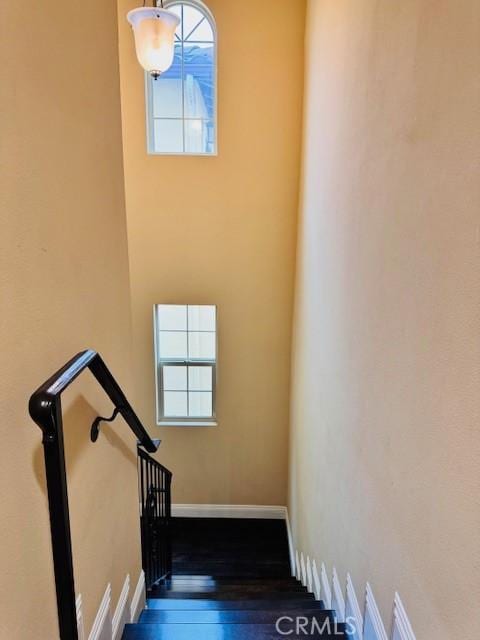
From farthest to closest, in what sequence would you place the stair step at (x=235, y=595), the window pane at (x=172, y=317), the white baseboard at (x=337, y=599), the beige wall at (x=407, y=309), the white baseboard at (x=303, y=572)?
A: the window pane at (x=172, y=317)
the white baseboard at (x=303, y=572)
the stair step at (x=235, y=595)
the white baseboard at (x=337, y=599)
the beige wall at (x=407, y=309)

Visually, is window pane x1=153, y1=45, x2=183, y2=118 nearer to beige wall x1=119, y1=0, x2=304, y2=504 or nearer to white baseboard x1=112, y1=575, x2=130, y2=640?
beige wall x1=119, y1=0, x2=304, y2=504

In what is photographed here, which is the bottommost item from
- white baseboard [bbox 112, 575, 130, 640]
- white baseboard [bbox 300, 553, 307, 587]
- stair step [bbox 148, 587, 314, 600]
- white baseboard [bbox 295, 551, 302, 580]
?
white baseboard [bbox 295, 551, 302, 580]

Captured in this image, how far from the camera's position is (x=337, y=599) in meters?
2.18

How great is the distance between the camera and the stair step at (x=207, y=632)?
189 cm

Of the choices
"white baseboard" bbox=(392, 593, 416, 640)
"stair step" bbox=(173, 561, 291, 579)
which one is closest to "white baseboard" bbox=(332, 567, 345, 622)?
"white baseboard" bbox=(392, 593, 416, 640)

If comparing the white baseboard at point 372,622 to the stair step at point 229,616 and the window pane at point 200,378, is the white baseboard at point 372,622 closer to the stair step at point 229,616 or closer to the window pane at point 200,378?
the stair step at point 229,616

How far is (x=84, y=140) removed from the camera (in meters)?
1.45

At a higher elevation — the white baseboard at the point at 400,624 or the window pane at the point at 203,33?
the window pane at the point at 203,33

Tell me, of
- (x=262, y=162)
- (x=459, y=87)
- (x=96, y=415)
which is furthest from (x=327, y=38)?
(x=96, y=415)

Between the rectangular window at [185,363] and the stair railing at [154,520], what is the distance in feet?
3.56

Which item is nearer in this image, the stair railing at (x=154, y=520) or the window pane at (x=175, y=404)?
the stair railing at (x=154, y=520)

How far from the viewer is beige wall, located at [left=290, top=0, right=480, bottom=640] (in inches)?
36.5

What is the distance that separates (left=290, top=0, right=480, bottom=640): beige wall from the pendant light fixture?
981 mm

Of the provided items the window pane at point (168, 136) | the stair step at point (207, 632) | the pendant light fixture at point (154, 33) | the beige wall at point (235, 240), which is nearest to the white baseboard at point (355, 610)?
the stair step at point (207, 632)
